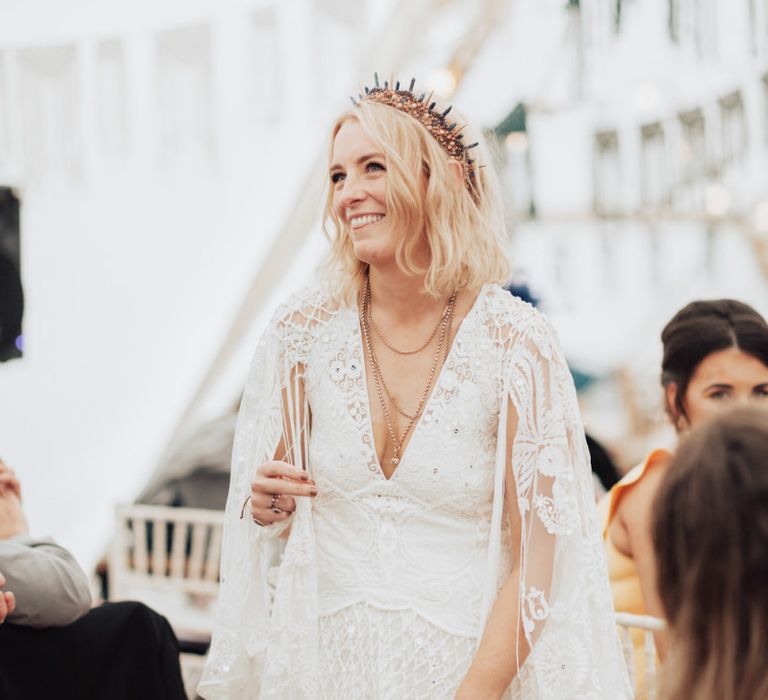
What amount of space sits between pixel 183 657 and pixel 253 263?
1680 millimetres

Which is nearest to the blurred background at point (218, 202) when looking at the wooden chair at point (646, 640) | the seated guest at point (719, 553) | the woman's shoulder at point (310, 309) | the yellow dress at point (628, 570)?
the yellow dress at point (628, 570)

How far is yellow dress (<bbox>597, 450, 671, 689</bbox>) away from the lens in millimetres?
2301

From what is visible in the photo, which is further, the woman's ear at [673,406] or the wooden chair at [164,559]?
the wooden chair at [164,559]

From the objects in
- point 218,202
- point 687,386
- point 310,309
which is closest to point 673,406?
point 687,386

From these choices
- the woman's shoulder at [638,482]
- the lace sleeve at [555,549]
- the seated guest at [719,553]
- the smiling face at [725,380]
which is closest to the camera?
the seated guest at [719,553]

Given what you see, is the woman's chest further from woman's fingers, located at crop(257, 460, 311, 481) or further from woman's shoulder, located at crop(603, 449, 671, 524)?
woman's shoulder, located at crop(603, 449, 671, 524)

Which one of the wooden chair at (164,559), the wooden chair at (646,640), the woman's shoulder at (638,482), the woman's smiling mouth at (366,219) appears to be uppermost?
the woman's smiling mouth at (366,219)

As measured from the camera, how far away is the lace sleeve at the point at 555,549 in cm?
163

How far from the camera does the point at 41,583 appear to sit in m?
2.07

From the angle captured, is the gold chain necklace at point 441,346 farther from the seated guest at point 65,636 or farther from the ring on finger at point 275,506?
the seated guest at point 65,636

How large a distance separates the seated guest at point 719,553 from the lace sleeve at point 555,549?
0.64m

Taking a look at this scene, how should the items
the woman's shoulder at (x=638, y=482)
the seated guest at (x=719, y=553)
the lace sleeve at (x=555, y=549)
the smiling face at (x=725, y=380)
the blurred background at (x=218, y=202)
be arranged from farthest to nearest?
1. the blurred background at (x=218, y=202)
2. the smiling face at (x=725, y=380)
3. the woman's shoulder at (x=638, y=482)
4. the lace sleeve at (x=555, y=549)
5. the seated guest at (x=719, y=553)

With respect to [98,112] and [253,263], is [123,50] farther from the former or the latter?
[253,263]

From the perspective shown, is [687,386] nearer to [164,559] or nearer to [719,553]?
[719,553]
